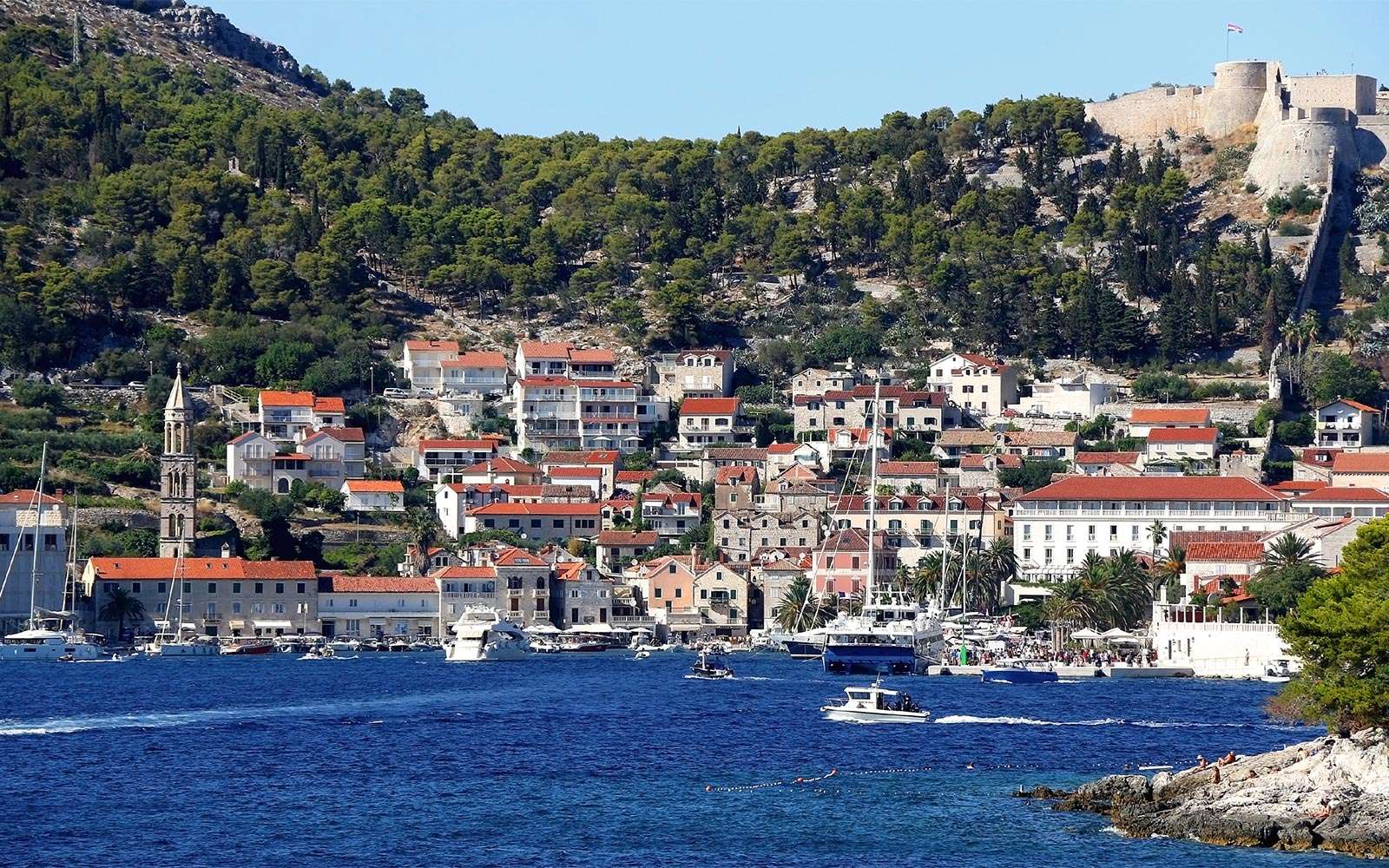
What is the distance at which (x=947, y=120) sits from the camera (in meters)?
162

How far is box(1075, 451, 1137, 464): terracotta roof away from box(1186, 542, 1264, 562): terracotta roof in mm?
20310

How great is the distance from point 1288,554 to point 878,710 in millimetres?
23337

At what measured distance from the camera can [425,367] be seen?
123 meters

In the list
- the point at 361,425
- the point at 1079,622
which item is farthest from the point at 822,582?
the point at 361,425

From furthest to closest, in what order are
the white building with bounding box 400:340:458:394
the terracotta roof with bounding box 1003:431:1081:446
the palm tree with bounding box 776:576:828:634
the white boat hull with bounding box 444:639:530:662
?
the white building with bounding box 400:340:458:394, the terracotta roof with bounding box 1003:431:1081:446, the palm tree with bounding box 776:576:828:634, the white boat hull with bounding box 444:639:530:662

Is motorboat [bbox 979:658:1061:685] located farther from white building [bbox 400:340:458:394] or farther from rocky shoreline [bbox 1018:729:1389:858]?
white building [bbox 400:340:458:394]

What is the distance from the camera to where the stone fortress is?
14062 centimetres

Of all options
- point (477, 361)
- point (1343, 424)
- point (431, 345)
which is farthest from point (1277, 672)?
point (431, 345)

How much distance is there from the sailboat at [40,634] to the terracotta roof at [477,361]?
33499 millimetres

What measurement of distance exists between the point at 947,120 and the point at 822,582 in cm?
7031

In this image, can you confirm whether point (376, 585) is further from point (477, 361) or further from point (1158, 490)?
point (1158, 490)

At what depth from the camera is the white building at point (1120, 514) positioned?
94688mm

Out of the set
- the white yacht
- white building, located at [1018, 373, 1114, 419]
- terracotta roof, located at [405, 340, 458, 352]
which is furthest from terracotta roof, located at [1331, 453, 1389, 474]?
terracotta roof, located at [405, 340, 458, 352]

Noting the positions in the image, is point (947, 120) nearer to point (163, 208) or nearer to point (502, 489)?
point (163, 208)
